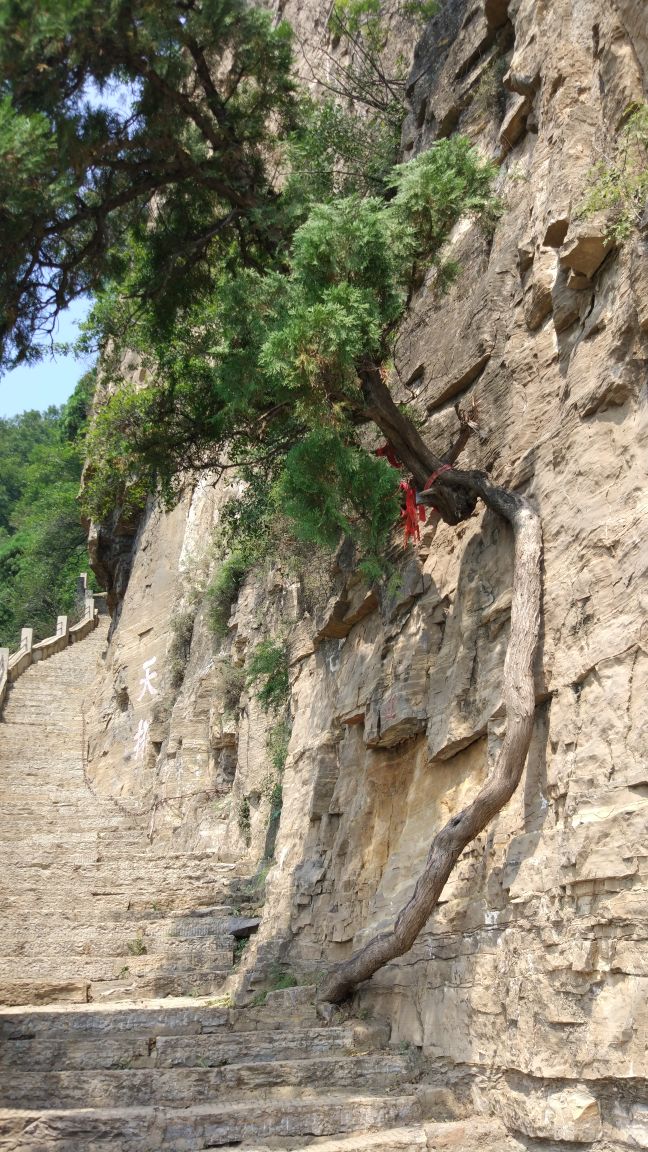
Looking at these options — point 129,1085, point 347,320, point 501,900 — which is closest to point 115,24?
point 347,320

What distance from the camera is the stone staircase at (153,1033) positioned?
5.62m

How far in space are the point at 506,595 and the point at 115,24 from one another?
220 inches

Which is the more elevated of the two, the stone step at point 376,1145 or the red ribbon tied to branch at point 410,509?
the red ribbon tied to branch at point 410,509

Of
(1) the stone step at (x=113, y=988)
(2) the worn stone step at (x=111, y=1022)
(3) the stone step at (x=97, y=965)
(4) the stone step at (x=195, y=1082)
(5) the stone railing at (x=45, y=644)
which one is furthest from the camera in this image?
(5) the stone railing at (x=45, y=644)

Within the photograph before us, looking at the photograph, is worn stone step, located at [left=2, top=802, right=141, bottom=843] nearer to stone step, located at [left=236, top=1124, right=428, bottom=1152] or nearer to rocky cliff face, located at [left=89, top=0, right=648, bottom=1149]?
rocky cliff face, located at [left=89, top=0, right=648, bottom=1149]

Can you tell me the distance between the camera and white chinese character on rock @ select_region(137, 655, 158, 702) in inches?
805

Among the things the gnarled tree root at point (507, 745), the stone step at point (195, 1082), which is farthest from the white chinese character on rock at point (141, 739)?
the stone step at point (195, 1082)

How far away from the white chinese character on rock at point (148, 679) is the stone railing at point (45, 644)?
10.3 feet

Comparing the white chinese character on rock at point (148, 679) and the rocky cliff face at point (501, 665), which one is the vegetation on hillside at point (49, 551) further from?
the rocky cliff face at point (501, 665)

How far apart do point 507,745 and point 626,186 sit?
3.56 m

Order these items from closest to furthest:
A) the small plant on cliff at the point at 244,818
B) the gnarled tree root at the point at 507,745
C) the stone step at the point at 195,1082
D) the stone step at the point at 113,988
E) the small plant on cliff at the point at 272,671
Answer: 1. the stone step at the point at 195,1082
2. the gnarled tree root at the point at 507,745
3. the stone step at the point at 113,988
4. the small plant on cliff at the point at 272,671
5. the small plant on cliff at the point at 244,818

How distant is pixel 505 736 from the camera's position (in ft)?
20.9

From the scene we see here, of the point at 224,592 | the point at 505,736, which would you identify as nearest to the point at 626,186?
the point at 505,736

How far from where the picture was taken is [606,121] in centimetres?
711
